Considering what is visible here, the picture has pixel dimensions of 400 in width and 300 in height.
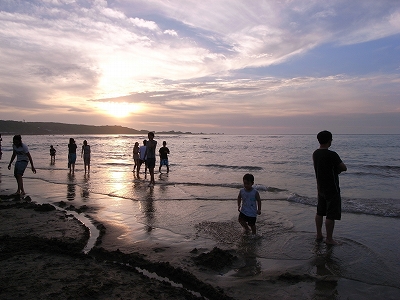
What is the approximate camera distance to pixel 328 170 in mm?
5770

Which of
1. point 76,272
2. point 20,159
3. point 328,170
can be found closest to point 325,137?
point 328,170

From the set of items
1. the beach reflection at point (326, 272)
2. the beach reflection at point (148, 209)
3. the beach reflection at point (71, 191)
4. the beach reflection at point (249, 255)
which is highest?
the beach reflection at point (326, 272)

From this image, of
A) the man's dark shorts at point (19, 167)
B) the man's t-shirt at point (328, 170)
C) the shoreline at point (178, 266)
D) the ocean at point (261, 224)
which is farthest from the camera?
the man's dark shorts at point (19, 167)

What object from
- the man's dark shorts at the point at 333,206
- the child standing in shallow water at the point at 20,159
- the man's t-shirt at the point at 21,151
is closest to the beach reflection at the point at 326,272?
the man's dark shorts at the point at 333,206

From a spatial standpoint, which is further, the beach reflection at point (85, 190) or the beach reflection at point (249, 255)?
the beach reflection at point (85, 190)

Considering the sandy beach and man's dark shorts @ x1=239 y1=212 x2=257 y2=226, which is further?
man's dark shorts @ x1=239 y1=212 x2=257 y2=226

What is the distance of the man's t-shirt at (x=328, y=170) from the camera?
226 inches

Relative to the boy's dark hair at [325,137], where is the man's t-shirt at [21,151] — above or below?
below

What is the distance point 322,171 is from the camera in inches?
230

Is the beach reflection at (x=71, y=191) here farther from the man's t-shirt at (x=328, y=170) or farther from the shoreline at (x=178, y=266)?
the man's t-shirt at (x=328, y=170)

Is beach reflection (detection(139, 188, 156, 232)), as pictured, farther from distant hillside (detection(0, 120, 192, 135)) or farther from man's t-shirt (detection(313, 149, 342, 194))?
distant hillside (detection(0, 120, 192, 135))

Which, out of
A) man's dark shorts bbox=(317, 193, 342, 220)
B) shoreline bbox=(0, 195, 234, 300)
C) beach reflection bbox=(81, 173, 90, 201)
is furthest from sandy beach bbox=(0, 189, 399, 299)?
beach reflection bbox=(81, 173, 90, 201)

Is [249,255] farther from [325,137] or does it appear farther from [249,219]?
[325,137]

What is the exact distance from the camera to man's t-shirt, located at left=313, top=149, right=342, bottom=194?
18.8 feet
